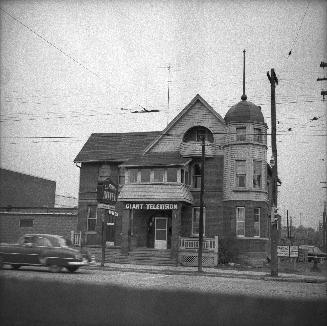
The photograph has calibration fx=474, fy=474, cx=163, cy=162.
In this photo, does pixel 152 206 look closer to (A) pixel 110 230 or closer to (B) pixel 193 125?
(A) pixel 110 230

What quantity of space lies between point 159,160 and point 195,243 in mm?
6091

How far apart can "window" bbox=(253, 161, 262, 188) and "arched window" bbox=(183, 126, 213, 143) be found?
350 cm

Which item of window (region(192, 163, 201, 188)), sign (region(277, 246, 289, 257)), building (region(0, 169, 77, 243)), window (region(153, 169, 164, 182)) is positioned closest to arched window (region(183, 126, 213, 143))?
window (region(192, 163, 201, 188))

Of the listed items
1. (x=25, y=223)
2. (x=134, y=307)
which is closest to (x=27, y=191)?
(x=25, y=223)

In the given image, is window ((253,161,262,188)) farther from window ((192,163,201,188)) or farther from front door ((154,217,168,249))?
front door ((154,217,168,249))

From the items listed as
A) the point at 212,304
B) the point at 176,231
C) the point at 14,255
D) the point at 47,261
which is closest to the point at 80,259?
the point at 47,261

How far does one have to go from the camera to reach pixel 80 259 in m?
18.5

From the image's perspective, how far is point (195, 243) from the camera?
1195 inches

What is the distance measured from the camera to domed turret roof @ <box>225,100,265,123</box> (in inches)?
1266

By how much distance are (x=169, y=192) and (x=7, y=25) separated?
19.8 metres

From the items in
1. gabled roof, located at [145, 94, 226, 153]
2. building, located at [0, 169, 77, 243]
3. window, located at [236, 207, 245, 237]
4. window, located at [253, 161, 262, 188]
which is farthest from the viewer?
gabled roof, located at [145, 94, 226, 153]

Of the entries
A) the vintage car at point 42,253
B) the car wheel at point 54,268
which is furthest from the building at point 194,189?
the car wheel at point 54,268

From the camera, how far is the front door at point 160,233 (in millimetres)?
32719

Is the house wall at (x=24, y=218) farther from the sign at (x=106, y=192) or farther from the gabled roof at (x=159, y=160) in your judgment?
the gabled roof at (x=159, y=160)
